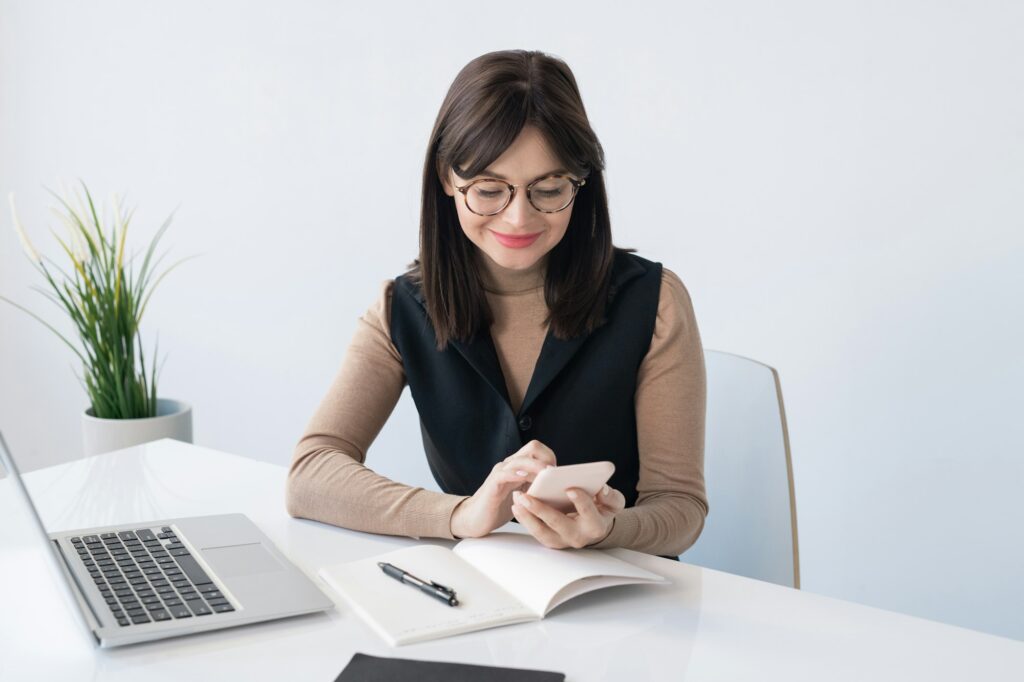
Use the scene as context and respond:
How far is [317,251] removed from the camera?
9.95 feet

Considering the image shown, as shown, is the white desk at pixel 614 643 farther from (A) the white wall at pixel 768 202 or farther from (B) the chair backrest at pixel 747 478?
(A) the white wall at pixel 768 202

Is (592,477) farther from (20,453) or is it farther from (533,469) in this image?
(20,453)

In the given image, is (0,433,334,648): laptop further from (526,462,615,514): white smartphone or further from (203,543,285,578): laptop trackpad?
(526,462,615,514): white smartphone

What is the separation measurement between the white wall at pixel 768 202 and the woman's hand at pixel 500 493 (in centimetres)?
51

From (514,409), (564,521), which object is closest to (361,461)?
(514,409)

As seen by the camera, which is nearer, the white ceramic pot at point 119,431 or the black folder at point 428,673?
the black folder at point 428,673

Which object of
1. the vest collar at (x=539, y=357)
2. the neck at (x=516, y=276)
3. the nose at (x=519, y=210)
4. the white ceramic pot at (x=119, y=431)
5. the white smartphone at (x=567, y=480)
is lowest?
the white ceramic pot at (x=119, y=431)

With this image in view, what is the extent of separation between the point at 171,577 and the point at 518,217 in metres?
0.69

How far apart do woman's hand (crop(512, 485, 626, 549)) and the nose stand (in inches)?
17.9

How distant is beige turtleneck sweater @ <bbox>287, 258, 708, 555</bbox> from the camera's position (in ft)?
4.53

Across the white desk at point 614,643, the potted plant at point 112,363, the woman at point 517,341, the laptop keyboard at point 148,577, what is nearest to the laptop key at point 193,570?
the laptop keyboard at point 148,577

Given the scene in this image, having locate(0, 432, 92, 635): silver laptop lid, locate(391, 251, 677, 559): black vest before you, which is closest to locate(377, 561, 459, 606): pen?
locate(0, 432, 92, 635): silver laptop lid

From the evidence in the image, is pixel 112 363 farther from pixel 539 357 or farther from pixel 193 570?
pixel 193 570

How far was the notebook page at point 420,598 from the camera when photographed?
42.5 inches
